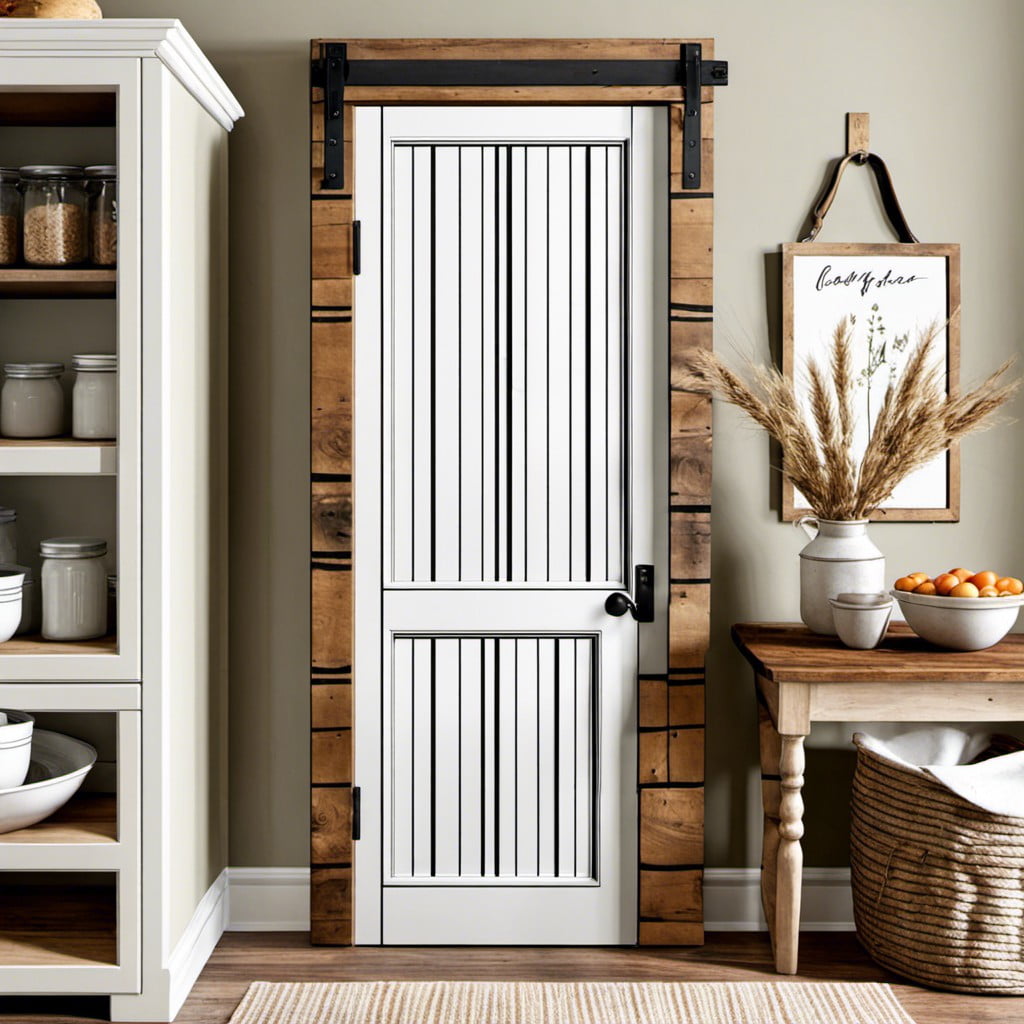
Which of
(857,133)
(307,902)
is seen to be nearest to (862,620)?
(857,133)

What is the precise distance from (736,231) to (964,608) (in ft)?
3.50

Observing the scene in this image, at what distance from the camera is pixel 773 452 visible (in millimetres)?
2656

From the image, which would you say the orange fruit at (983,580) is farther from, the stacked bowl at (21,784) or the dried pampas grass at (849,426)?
the stacked bowl at (21,784)

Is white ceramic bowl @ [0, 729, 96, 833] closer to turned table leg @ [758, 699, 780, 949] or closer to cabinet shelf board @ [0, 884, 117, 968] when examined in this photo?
cabinet shelf board @ [0, 884, 117, 968]

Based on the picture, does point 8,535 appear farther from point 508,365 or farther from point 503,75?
point 503,75

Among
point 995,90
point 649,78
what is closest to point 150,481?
point 649,78

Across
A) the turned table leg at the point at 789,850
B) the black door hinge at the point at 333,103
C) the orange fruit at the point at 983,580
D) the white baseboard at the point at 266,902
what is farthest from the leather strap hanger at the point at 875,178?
the white baseboard at the point at 266,902

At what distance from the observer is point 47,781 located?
2.21 metres

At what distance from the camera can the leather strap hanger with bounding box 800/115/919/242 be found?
8.50 feet

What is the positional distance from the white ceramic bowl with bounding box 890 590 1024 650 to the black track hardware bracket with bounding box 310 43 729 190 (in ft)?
4.17

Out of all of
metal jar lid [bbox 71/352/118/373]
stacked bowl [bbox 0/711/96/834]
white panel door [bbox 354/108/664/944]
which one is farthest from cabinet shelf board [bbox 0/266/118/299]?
stacked bowl [bbox 0/711/96/834]

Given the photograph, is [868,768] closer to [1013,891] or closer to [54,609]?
[1013,891]

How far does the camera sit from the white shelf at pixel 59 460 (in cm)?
214

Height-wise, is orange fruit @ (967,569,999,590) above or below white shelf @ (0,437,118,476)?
below
